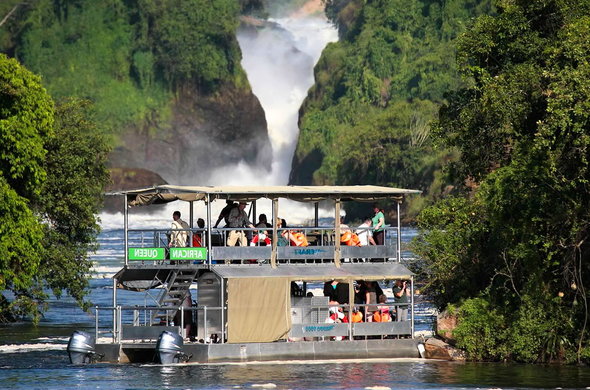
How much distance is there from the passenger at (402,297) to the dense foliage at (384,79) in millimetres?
98333

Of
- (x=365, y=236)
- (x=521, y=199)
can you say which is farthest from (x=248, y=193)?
(x=521, y=199)

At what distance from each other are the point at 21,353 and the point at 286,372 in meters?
10.1

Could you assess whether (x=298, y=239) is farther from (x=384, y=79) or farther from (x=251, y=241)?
(x=384, y=79)

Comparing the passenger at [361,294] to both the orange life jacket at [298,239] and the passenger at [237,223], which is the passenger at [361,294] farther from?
the passenger at [237,223]

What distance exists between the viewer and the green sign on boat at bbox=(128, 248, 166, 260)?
124 ft

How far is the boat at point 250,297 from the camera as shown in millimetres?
37188

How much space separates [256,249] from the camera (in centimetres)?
3784

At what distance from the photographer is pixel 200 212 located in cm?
14675

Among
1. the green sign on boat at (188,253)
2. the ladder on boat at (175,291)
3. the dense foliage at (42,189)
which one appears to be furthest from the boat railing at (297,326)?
the dense foliage at (42,189)

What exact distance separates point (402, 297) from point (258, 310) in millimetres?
4371

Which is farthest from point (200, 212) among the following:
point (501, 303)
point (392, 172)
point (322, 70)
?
point (501, 303)

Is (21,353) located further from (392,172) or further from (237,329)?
(392,172)

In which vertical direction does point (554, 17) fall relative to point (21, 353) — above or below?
above

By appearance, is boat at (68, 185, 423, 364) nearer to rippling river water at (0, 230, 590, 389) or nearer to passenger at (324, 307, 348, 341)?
passenger at (324, 307, 348, 341)
